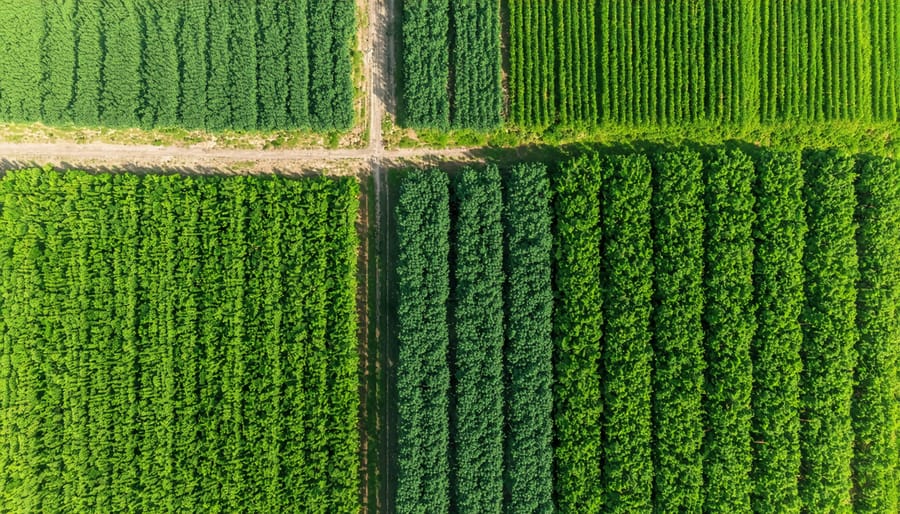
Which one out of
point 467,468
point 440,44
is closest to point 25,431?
point 467,468

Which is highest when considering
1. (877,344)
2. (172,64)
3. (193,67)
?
(172,64)

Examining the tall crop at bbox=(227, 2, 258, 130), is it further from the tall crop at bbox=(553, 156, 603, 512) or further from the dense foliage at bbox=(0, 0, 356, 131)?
the tall crop at bbox=(553, 156, 603, 512)

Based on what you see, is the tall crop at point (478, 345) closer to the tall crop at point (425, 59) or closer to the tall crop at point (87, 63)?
the tall crop at point (425, 59)

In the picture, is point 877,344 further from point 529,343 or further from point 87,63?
point 87,63

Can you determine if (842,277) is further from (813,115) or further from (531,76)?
(531,76)

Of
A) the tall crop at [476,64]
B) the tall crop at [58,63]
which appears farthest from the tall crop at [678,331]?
the tall crop at [58,63]

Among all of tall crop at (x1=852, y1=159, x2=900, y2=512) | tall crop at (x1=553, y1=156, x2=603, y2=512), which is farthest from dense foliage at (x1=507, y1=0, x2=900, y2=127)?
tall crop at (x1=852, y1=159, x2=900, y2=512)

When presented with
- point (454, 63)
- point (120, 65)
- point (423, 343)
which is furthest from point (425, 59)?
point (120, 65)
